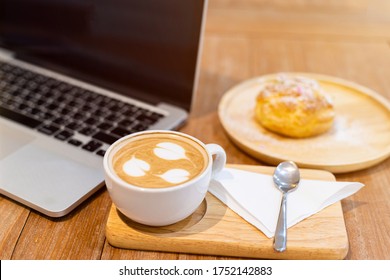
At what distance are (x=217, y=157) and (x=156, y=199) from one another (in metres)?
0.13

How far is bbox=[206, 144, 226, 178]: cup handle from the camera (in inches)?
A: 25.4

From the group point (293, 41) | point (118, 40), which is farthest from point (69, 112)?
point (293, 41)

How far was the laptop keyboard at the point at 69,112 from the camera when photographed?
812 millimetres

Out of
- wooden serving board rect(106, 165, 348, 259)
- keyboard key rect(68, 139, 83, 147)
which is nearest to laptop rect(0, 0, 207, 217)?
keyboard key rect(68, 139, 83, 147)

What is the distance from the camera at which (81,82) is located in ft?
3.20

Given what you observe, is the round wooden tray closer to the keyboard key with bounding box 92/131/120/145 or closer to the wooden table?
the wooden table

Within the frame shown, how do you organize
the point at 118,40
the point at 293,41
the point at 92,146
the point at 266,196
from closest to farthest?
the point at 266,196 → the point at 92,146 → the point at 118,40 → the point at 293,41

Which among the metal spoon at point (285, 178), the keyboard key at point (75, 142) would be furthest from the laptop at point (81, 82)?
the metal spoon at point (285, 178)

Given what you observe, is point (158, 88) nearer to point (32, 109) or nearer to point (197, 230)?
point (32, 109)

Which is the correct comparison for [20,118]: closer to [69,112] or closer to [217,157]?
[69,112]

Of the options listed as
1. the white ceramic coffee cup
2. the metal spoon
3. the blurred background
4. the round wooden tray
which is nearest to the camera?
the white ceramic coffee cup

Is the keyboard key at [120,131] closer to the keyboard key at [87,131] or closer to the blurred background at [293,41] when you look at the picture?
the keyboard key at [87,131]

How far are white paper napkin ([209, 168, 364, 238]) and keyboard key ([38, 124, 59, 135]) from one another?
1.02 feet

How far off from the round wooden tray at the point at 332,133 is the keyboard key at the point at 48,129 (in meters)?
0.30
